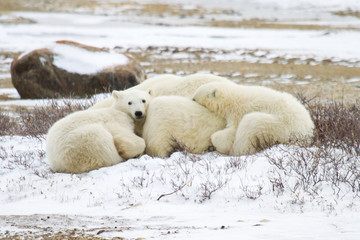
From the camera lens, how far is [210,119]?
612 centimetres

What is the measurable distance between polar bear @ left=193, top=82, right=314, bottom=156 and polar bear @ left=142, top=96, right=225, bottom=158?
15 cm

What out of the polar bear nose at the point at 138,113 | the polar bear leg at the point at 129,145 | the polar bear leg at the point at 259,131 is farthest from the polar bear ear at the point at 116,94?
the polar bear leg at the point at 259,131

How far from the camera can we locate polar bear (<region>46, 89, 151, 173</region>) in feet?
18.2

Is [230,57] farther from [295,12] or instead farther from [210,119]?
[295,12]

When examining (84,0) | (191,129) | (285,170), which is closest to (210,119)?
(191,129)

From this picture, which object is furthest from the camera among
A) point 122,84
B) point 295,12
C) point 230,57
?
point 295,12

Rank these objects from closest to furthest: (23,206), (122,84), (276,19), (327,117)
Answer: (23,206)
(327,117)
(122,84)
(276,19)

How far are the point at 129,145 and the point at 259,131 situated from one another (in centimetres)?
153

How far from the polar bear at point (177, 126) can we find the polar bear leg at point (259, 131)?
461 millimetres

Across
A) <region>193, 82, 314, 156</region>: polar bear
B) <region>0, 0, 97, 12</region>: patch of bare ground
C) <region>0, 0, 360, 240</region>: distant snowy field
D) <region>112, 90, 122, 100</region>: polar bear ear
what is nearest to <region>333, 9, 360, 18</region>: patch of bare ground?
<region>0, 0, 97, 12</region>: patch of bare ground

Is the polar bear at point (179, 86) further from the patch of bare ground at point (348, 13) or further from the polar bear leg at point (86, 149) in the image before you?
the patch of bare ground at point (348, 13)

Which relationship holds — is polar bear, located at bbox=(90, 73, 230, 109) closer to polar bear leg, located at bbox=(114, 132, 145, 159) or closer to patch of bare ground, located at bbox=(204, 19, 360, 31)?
polar bear leg, located at bbox=(114, 132, 145, 159)

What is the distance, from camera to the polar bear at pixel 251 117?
5.75m

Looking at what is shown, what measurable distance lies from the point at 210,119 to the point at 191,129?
28 centimetres
